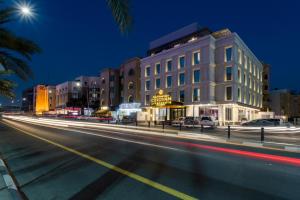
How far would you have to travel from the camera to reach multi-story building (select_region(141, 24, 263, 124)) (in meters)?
48.5

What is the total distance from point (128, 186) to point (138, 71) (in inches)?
2611

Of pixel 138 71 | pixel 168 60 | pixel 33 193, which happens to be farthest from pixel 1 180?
pixel 138 71

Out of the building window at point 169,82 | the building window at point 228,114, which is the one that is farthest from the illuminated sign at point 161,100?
the building window at point 228,114

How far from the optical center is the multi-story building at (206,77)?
159 feet

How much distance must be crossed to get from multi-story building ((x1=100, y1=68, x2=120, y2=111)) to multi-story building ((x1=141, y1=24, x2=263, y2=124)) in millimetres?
23534

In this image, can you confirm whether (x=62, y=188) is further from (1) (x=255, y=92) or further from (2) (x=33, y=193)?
(1) (x=255, y=92)

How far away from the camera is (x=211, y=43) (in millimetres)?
49562

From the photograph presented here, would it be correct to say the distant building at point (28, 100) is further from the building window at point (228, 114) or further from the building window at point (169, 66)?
the building window at point (228, 114)

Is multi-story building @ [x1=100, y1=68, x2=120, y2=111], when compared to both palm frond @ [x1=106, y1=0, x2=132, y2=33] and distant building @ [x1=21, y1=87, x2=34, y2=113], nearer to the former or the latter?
palm frond @ [x1=106, y1=0, x2=132, y2=33]

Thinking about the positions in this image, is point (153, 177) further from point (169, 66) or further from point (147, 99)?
point (147, 99)

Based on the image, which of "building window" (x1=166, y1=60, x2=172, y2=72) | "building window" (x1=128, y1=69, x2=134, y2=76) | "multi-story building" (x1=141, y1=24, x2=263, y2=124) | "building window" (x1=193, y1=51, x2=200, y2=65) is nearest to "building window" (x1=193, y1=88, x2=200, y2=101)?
"multi-story building" (x1=141, y1=24, x2=263, y2=124)

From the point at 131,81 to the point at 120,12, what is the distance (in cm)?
7032

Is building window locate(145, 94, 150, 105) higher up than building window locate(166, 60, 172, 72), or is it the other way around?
building window locate(166, 60, 172, 72)

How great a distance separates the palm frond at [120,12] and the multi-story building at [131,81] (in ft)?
221
